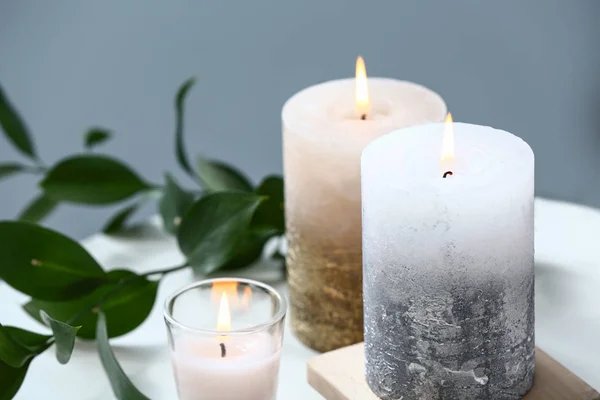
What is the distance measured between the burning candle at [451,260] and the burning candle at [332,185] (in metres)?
0.09

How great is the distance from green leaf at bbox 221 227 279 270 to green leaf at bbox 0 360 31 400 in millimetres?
212

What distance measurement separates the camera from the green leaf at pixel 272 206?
2.95 ft

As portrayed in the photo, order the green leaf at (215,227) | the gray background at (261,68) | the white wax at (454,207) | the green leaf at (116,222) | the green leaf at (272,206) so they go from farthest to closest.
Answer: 1. the gray background at (261,68)
2. the green leaf at (116,222)
3. the green leaf at (272,206)
4. the green leaf at (215,227)
5. the white wax at (454,207)

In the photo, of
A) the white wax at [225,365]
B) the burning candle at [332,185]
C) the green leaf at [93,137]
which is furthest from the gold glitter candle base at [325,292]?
the green leaf at [93,137]

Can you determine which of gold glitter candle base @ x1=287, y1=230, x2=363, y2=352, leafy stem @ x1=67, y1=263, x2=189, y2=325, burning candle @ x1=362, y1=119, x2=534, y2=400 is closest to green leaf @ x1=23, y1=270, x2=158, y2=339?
leafy stem @ x1=67, y1=263, x2=189, y2=325

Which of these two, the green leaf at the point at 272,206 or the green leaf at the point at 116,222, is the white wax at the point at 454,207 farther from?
the green leaf at the point at 116,222

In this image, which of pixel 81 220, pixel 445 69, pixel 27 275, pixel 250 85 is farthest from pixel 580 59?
pixel 27 275

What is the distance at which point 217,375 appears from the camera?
0.64 m

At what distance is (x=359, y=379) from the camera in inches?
26.2

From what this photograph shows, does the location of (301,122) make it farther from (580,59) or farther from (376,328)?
(580,59)

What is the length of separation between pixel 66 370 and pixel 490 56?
982 mm

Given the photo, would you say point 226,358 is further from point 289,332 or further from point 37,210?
point 37,210

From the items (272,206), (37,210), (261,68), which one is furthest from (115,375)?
(261,68)

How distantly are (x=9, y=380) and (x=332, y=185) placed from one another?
0.27 meters
